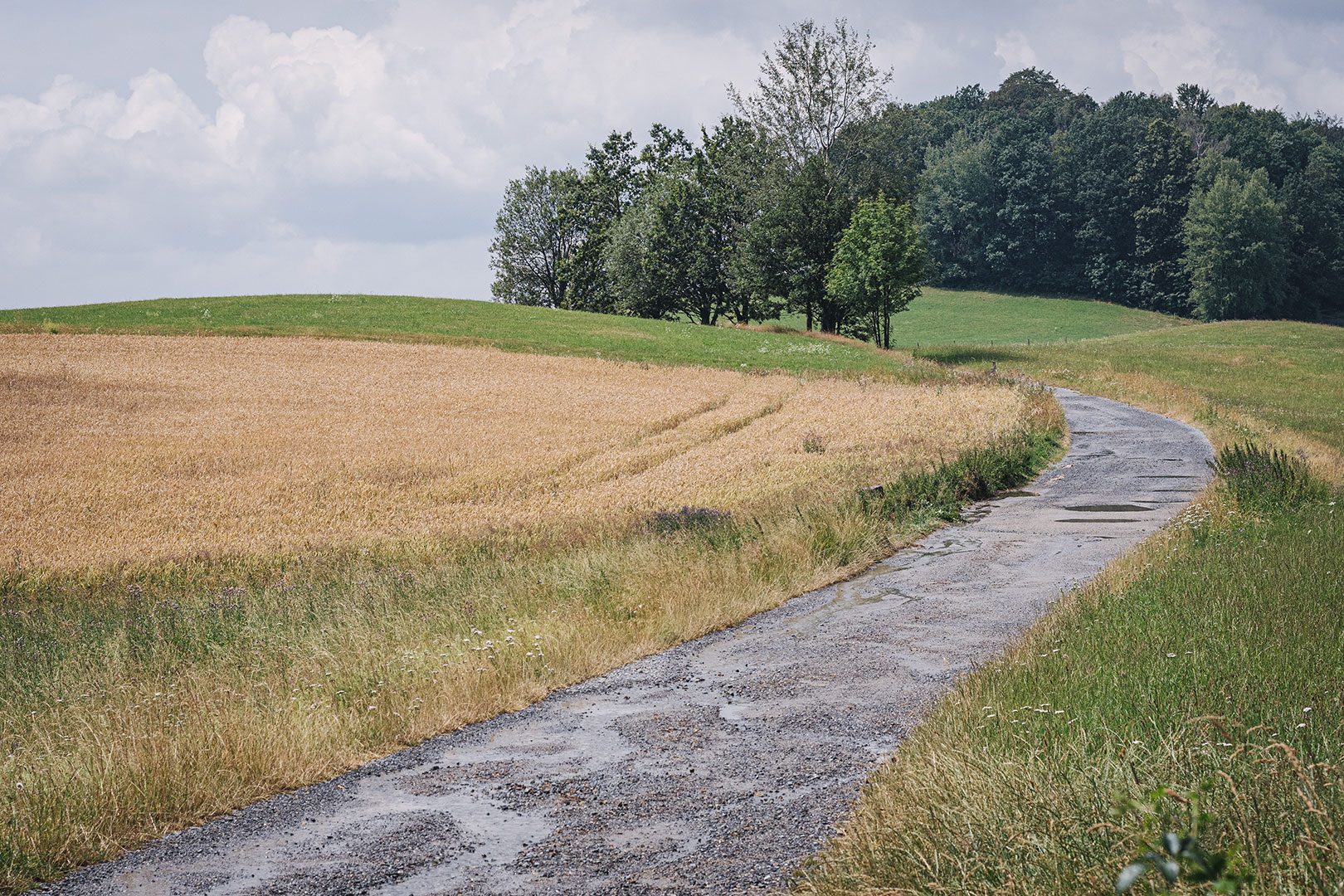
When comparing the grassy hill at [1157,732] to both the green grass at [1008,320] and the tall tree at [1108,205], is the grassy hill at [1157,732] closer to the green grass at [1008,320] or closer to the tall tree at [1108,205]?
the green grass at [1008,320]

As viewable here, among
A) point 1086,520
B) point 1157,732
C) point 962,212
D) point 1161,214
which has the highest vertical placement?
point 962,212

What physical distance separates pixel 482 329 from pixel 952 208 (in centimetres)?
7270

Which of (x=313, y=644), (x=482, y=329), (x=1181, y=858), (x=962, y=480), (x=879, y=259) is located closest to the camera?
(x=1181, y=858)

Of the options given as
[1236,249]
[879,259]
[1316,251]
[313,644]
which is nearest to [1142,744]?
[313,644]

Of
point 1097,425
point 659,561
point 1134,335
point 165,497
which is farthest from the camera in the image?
point 1134,335

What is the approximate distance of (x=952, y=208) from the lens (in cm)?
10588

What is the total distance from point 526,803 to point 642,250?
64193 mm

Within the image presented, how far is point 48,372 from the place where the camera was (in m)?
29.4

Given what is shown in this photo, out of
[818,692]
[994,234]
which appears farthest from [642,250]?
[818,692]

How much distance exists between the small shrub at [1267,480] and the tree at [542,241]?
212 ft

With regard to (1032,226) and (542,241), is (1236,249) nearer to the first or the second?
(1032,226)

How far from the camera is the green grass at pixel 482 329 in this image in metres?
41.9

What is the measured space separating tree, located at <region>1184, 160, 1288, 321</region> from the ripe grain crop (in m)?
64.9

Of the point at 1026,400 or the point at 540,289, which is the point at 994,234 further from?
the point at 1026,400
